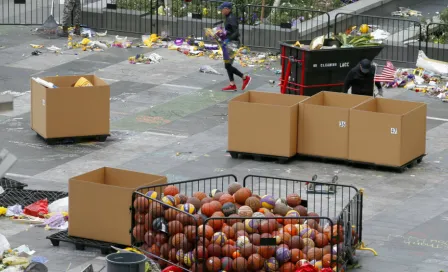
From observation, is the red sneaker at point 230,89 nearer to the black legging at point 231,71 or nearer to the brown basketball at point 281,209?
the black legging at point 231,71

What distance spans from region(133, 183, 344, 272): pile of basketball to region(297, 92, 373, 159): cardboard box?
5379 millimetres

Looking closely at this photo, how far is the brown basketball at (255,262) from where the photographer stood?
14695 mm

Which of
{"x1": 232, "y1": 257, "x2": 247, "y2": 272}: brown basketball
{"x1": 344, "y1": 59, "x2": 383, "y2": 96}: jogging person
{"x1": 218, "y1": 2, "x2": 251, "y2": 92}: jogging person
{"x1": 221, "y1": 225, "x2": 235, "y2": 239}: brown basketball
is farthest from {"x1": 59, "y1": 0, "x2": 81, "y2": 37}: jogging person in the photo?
{"x1": 232, "y1": 257, "x2": 247, "y2": 272}: brown basketball

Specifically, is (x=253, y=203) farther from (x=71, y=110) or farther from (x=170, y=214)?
(x=71, y=110)

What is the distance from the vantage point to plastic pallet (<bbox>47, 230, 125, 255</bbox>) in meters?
16.3

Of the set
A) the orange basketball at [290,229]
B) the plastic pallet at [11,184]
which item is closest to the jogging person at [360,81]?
the plastic pallet at [11,184]

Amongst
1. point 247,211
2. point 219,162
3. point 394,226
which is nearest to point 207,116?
point 219,162

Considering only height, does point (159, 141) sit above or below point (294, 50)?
below

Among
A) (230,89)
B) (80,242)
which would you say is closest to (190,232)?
(80,242)

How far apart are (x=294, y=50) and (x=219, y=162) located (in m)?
4.11

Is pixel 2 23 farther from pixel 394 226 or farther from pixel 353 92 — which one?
pixel 394 226

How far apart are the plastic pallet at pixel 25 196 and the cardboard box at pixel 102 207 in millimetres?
1902

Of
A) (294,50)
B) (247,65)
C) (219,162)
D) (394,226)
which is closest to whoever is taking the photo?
(394,226)

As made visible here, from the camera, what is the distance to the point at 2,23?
108 ft
